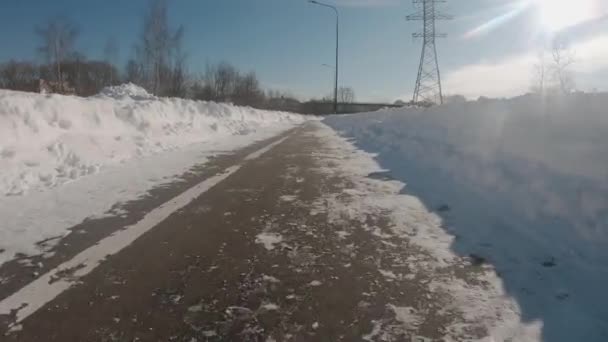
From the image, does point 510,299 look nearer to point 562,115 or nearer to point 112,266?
point 112,266

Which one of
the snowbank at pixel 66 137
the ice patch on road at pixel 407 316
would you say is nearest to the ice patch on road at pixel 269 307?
the ice patch on road at pixel 407 316

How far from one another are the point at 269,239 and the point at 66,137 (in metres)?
6.24

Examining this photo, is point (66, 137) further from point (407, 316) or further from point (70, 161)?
point (407, 316)

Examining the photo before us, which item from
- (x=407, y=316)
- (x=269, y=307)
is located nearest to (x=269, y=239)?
(x=269, y=307)

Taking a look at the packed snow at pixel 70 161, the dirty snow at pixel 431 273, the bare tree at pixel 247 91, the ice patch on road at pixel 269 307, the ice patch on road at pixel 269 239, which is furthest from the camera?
the bare tree at pixel 247 91

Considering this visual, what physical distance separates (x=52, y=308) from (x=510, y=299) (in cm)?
295

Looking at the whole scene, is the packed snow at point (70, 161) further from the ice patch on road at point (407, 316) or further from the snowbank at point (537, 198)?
the snowbank at point (537, 198)

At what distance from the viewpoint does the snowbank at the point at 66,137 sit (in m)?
6.53

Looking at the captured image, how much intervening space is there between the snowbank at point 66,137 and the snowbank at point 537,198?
216 inches

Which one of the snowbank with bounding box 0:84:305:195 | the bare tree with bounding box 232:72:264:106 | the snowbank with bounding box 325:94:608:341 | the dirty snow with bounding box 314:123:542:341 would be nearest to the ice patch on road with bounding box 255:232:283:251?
the dirty snow with bounding box 314:123:542:341

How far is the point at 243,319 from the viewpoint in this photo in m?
2.55

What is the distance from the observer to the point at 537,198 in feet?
16.1

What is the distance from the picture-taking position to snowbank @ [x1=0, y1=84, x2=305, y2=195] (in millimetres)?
6531

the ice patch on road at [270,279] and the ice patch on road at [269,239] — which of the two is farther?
the ice patch on road at [269,239]
